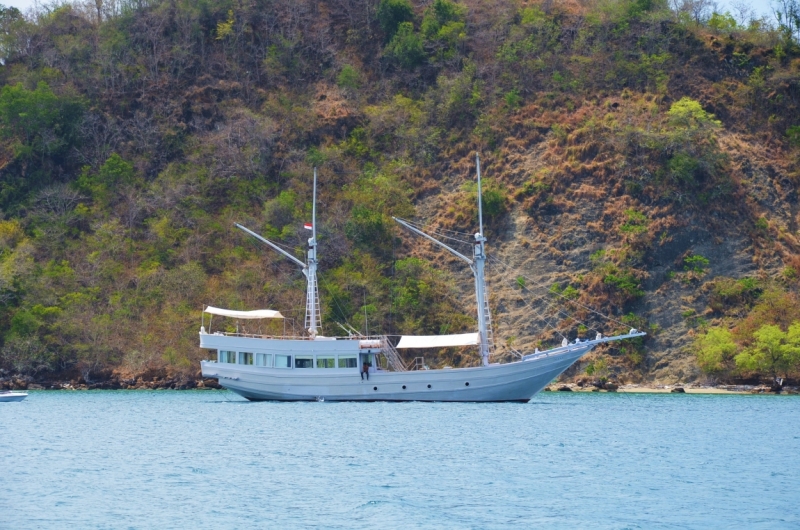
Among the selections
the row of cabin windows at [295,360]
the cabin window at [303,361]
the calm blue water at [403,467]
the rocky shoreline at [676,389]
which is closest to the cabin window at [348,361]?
the row of cabin windows at [295,360]

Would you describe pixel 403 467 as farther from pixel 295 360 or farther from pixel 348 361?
pixel 295 360

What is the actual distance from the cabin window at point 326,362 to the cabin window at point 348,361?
373mm

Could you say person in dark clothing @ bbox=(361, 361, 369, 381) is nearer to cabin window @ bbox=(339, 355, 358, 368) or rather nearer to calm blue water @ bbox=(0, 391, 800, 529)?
cabin window @ bbox=(339, 355, 358, 368)

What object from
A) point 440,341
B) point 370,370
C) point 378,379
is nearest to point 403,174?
point 440,341

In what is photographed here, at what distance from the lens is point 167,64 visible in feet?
326

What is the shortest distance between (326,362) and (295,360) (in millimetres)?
1580

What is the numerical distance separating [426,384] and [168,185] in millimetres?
38117

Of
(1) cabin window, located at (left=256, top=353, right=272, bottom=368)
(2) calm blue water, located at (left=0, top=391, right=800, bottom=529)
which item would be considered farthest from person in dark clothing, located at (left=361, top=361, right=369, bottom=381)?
(1) cabin window, located at (left=256, top=353, right=272, bottom=368)

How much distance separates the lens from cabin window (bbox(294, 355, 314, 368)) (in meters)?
59.5

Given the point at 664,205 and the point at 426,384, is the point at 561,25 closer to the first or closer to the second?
the point at 664,205

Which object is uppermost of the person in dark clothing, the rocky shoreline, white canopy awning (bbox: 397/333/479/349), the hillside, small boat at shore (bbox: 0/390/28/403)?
the hillside

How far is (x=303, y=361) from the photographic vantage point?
59.8 m

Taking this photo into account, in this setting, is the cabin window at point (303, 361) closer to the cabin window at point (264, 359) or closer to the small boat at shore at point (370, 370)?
the small boat at shore at point (370, 370)

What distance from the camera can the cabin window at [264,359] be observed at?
2360 inches
